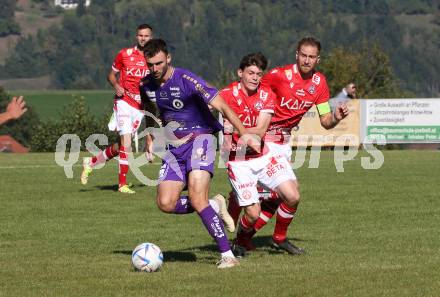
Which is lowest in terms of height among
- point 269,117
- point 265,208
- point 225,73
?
point 225,73

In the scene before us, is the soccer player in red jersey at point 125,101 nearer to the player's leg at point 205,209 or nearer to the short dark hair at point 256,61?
the short dark hair at point 256,61

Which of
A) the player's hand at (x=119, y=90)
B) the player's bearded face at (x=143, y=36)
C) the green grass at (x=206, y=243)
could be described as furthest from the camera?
the player's hand at (x=119, y=90)

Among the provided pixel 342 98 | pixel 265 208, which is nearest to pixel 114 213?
pixel 265 208

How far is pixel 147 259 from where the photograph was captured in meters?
11.4

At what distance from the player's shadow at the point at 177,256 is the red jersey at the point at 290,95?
1.76m

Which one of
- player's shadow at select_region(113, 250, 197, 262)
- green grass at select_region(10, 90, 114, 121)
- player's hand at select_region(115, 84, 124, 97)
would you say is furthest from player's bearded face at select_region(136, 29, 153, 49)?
green grass at select_region(10, 90, 114, 121)

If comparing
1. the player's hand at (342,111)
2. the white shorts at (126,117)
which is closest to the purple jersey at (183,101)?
the player's hand at (342,111)

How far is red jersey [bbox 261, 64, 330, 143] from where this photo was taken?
13445 mm

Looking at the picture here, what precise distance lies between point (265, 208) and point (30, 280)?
3.56m

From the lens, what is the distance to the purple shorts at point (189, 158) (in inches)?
477

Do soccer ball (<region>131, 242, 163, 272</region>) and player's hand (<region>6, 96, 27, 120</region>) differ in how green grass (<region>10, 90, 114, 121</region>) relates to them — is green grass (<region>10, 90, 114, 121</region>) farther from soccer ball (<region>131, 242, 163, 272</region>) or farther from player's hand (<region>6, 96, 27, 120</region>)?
soccer ball (<region>131, 242, 163, 272</region>)

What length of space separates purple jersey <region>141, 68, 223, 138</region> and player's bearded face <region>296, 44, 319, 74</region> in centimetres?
151

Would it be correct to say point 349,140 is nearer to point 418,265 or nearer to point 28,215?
point 28,215

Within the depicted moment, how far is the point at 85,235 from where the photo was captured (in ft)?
48.8
